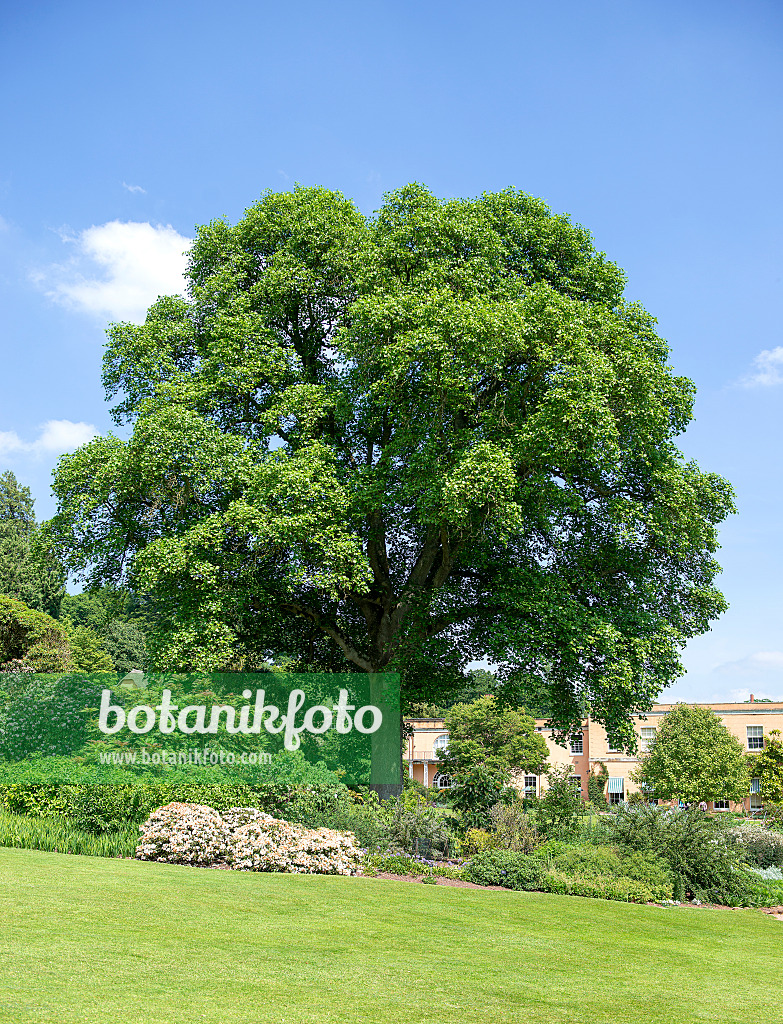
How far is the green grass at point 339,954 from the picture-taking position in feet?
Answer: 18.5

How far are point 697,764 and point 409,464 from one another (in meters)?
35.1

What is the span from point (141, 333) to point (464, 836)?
45.5ft

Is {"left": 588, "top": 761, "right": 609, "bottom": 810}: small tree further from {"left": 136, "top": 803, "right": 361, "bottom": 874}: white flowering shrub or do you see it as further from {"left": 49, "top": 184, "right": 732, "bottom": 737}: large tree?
{"left": 136, "top": 803, "right": 361, "bottom": 874}: white flowering shrub

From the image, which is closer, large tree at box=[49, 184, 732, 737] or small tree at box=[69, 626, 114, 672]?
large tree at box=[49, 184, 732, 737]

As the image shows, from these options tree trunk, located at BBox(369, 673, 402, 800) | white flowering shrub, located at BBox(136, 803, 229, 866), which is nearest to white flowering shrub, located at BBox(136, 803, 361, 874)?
white flowering shrub, located at BBox(136, 803, 229, 866)

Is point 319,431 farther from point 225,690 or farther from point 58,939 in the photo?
point 58,939

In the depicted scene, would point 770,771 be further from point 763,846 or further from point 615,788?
point 763,846

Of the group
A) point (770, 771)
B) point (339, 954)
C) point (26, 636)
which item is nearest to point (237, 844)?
point (339, 954)

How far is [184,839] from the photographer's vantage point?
12781mm

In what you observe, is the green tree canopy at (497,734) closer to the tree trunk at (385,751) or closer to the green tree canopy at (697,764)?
Result: the green tree canopy at (697,764)

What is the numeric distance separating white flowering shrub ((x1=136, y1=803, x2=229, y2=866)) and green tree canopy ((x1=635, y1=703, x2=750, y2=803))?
38073 mm

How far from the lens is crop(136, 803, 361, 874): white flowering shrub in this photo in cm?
1275

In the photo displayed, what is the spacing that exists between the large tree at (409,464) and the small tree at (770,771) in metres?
32.5

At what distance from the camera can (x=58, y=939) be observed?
274 inches
